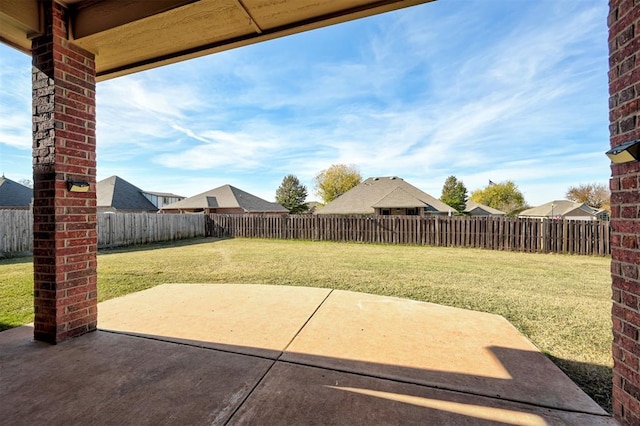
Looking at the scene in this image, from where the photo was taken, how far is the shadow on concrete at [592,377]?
1.83 meters

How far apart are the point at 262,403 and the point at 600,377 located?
98.0 inches

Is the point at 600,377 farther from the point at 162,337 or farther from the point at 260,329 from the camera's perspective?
the point at 162,337

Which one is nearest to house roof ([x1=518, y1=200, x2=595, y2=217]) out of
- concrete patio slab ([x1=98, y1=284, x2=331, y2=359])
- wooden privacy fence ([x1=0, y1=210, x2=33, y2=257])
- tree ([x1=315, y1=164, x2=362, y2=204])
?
tree ([x1=315, y1=164, x2=362, y2=204])

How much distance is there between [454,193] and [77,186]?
4590 centimetres

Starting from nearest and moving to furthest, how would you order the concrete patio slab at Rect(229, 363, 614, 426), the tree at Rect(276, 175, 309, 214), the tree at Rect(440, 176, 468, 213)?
the concrete patio slab at Rect(229, 363, 614, 426), the tree at Rect(276, 175, 309, 214), the tree at Rect(440, 176, 468, 213)

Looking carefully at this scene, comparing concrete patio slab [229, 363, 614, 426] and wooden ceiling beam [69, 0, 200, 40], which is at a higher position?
wooden ceiling beam [69, 0, 200, 40]

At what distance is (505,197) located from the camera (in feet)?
161

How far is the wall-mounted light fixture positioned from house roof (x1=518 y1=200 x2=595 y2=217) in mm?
45728

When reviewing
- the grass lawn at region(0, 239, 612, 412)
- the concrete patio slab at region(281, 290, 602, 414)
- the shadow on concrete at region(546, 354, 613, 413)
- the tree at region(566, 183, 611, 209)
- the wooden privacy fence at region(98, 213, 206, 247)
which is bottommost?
the grass lawn at region(0, 239, 612, 412)

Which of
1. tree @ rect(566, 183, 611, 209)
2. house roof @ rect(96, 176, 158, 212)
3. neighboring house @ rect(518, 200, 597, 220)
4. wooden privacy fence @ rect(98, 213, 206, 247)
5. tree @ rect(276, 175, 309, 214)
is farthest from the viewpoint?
tree @ rect(566, 183, 611, 209)

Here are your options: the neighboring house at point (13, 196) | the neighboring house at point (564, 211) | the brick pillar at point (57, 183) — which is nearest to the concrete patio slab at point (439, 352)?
the brick pillar at point (57, 183)

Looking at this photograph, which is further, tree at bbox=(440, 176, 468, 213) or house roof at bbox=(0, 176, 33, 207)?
tree at bbox=(440, 176, 468, 213)

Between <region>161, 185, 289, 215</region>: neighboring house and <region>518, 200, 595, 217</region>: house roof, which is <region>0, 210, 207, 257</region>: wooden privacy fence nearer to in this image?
<region>161, 185, 289, 215</region>: neighboring house

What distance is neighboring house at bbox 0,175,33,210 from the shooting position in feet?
56.6
